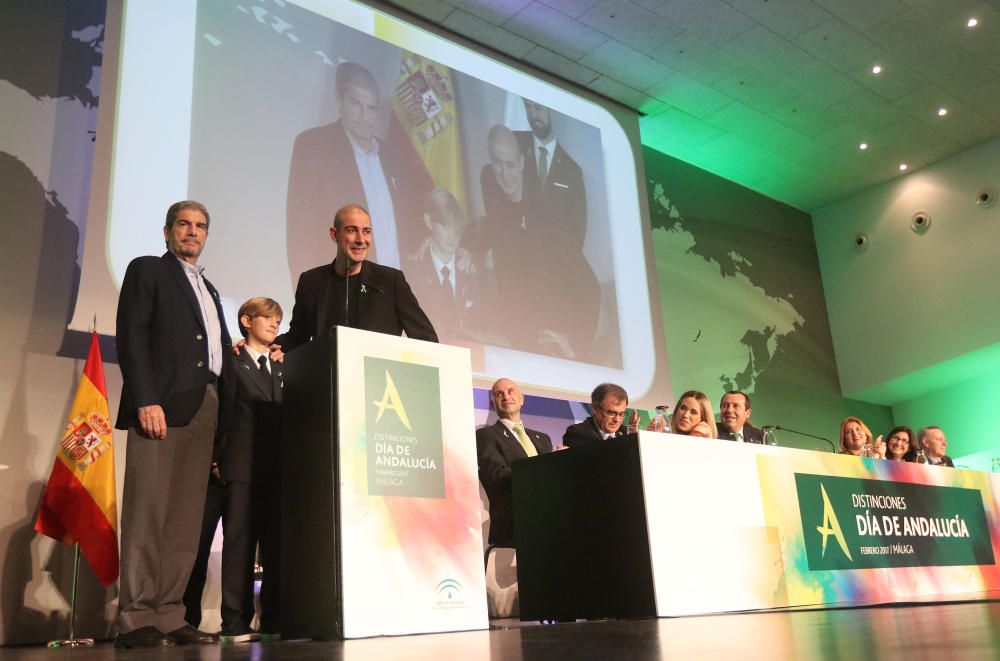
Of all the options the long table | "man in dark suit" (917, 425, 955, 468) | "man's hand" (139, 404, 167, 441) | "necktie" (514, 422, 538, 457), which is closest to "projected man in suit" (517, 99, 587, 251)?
"necktie" (514, 422, 538, 457)

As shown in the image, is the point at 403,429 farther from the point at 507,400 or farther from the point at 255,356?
the point at 507,400

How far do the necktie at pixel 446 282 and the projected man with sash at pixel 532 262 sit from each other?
37cm

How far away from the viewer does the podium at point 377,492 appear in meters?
2.18

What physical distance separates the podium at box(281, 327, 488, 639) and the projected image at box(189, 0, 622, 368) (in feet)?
7.44

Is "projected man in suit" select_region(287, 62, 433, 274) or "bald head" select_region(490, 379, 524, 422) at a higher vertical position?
"projected man in suit" select_region(287, 62, 433, 274)

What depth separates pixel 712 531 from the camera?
9.15 ft

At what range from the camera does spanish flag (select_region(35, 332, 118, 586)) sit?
11.1ft

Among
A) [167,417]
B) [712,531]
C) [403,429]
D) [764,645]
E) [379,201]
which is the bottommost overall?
[764,645]

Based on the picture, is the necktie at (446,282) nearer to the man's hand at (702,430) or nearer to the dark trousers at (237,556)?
the man's hand at (702,430)

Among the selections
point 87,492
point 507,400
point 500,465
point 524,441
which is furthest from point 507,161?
point 87,492

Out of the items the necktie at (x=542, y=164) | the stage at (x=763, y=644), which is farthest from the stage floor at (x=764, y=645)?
the necktie at (x=542, y=164)

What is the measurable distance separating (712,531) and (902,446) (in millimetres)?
3357

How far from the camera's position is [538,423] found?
5.93 meters

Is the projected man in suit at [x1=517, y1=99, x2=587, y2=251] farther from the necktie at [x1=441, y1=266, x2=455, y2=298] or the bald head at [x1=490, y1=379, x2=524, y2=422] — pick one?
the bald head at [x1=490, y1=379, x2=524, y2=422]
